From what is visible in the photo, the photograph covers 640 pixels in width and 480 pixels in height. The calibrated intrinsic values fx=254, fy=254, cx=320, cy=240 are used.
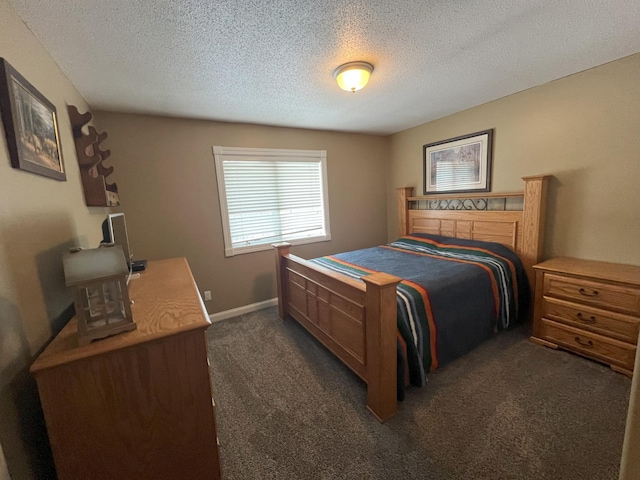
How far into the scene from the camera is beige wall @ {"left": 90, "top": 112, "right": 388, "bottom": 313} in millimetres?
2568

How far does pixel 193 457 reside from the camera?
100 centimetres

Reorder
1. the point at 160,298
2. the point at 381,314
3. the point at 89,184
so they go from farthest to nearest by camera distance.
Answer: the point at 89,184 < the point at 381,314 < the point at 160,298

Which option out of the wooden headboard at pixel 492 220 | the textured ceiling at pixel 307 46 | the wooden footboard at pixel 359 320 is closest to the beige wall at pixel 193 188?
the textured ceiling at pixel 307 46

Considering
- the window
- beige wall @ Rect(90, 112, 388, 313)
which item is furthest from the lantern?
the window

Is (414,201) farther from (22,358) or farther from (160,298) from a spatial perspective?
(22,358)

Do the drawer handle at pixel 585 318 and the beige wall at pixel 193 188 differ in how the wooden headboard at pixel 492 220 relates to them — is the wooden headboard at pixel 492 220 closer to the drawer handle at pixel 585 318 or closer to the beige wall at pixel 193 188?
the drawer handle at pixel 585 318

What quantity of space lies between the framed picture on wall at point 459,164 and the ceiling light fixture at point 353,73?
5.96ft

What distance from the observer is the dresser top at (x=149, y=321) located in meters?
0.82

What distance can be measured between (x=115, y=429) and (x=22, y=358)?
396mm

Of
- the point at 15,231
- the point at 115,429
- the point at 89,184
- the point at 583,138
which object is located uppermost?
the point at 583,138

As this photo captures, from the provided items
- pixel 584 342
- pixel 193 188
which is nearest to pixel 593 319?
pixel 584 342

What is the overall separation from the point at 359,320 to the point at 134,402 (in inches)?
49.0

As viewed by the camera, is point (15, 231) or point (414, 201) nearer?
point (15, 231)

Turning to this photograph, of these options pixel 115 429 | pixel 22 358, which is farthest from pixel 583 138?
pixel 22 358
